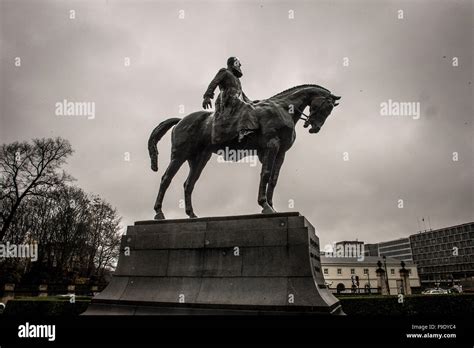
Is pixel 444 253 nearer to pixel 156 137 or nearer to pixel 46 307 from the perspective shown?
pixel 46 307

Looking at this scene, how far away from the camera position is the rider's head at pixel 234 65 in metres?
9.43

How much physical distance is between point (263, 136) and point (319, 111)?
1714 mm

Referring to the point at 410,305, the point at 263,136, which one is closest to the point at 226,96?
the point at 263,136

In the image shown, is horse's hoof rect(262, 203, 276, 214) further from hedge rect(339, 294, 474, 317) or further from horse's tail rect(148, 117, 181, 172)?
hedge rect(339, 294, 474, 317)

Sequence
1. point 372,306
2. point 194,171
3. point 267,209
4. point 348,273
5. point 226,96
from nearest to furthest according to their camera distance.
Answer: point 267,209 → point 226,96 → point 194,171 → point 372,306 → point 348,273

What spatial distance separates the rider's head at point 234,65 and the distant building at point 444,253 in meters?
121

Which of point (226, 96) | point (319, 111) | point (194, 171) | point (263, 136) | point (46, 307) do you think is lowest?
point (46, 307)

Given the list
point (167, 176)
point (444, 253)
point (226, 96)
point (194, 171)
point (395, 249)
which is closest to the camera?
point (226, 96)

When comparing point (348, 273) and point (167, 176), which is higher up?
point (167, 176)

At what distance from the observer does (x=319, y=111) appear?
9.02m

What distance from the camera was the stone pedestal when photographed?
6.74 m

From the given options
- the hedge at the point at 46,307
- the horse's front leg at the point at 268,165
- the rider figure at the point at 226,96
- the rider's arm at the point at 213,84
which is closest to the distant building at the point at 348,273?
the hedge at the point at 46,307

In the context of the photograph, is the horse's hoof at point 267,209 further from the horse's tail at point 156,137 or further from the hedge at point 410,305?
the hedge at point 410,305

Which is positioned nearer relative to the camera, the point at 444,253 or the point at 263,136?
the point at 263,136
